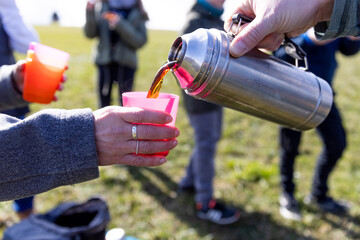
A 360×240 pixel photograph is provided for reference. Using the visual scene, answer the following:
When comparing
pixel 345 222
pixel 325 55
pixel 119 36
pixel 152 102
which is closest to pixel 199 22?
pixel 325 55

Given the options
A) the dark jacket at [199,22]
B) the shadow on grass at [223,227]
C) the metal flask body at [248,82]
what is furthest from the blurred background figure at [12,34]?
the shadow on grass at [223,227]

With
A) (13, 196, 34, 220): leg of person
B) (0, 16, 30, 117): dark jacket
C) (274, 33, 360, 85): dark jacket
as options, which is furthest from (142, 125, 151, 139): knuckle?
(13, 196, 34, 220): leg of person

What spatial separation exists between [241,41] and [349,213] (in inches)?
91.6

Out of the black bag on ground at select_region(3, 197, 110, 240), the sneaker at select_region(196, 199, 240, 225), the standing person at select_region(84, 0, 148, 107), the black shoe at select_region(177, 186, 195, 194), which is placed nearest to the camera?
the black bag on ground at select_region(3, 197, 110, 240)

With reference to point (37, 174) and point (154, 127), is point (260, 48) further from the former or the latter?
point (37, 174)

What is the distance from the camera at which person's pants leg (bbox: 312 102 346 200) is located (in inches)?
96.6

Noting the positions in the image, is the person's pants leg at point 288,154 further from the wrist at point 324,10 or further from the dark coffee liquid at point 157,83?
the dark coffee liquid at point 157,83

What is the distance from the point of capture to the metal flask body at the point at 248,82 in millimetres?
1184

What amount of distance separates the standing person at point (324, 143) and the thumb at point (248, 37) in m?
0.98

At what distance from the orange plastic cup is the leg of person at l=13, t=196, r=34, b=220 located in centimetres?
96

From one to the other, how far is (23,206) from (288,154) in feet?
6.94

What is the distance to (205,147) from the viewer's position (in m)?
2.75

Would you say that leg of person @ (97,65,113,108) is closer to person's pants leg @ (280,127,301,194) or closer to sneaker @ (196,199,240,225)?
sneaker @ (196,199,240,225)

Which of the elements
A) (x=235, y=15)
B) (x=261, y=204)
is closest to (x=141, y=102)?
(x=235, y=15)
